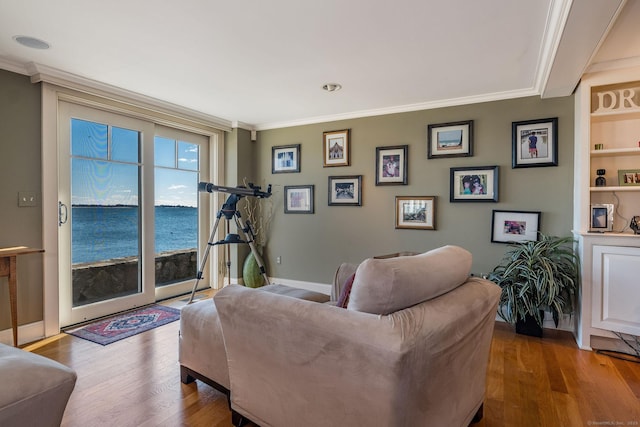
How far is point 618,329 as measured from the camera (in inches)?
98.5

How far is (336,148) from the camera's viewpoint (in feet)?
13.4

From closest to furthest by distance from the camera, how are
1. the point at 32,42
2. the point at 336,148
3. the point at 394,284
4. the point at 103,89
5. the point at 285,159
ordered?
the point at 394,284, the point at 32,42, the point at 103,89, the point at 336,148, the point at 285,159

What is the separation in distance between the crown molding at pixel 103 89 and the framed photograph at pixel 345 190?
66.0 inches

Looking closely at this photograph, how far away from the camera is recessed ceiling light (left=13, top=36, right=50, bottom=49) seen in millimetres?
2223

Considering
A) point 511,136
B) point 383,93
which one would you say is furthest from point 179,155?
point 511,136

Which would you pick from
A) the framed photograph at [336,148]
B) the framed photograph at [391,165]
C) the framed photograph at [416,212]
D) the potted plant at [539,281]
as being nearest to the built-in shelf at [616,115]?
the potted plant at [539,281]

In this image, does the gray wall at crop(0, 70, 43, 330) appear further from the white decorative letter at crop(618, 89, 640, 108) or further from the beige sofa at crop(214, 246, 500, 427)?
the white decorative letter at crop(618, 89, 640, 108)

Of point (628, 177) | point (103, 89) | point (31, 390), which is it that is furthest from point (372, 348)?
point (103, 89)

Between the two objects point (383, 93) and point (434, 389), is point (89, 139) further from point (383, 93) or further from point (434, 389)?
point (434, 389)

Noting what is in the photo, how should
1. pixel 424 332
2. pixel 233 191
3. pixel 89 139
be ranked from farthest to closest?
pixel 233 191, pixel 89 139, pixel 424 332

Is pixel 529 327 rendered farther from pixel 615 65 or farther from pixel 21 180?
pixel 21 180

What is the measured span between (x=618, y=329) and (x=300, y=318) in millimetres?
2633

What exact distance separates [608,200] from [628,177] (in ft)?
0.74

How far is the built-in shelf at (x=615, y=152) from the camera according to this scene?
2621mm
